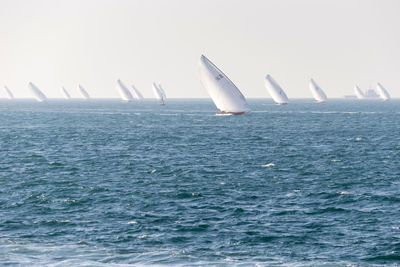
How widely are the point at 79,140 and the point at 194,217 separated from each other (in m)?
57.3

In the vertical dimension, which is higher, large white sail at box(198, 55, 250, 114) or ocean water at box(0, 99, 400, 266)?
large white sail at box(198, 55, 250, 114)

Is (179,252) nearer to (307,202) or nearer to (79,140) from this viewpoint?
(307,202)

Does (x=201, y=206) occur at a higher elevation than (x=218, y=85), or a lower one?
lower

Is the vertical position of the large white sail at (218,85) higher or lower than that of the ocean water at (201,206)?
higher

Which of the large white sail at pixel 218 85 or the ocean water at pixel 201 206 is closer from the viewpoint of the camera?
the ocean water at pixel 201 206

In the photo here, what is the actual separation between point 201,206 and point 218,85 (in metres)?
84.8

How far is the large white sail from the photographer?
120 m

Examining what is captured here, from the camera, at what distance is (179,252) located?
94.1 feet

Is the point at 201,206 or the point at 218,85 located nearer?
the point at 201,206

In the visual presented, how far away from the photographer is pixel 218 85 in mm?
122062

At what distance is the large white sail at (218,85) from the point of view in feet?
395

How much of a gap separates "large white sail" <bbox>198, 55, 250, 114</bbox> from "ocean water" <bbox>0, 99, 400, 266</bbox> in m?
46.8

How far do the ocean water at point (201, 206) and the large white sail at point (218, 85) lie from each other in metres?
46.8

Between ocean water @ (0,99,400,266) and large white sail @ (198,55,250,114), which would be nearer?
ocean water @ (0,99,400,266)
